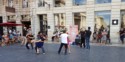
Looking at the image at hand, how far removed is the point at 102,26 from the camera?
24.0m

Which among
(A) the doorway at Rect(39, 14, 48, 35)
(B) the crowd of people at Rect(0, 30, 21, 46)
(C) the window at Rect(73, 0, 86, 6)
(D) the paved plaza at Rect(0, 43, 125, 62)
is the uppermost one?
(C) the window at Rect(73, 0, 86, 6)

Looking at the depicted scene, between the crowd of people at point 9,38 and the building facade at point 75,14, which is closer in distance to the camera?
the crowd of people at point 9,38

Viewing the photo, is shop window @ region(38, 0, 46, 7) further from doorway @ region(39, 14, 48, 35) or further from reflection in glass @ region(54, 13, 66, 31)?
reflection in glass @ region(54, 13, 66, 31)

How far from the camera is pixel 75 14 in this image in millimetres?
25766

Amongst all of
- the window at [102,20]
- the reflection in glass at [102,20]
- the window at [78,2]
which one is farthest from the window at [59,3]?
the reflection in glass at [102,20]

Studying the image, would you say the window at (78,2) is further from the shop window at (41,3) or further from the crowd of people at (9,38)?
the crowd of people at (9,38)

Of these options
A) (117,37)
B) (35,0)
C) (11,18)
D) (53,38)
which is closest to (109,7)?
(117,37)

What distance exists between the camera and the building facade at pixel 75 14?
2286cm

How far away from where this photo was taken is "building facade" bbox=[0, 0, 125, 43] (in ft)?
75.0

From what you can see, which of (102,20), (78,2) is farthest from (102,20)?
(78,2)

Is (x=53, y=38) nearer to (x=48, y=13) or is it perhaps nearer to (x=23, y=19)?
(x=48, y=13)

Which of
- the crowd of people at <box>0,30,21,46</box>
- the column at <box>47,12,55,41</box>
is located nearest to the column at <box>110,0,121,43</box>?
the column at <box>47,12,55,41</box>

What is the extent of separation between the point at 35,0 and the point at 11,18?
528cm

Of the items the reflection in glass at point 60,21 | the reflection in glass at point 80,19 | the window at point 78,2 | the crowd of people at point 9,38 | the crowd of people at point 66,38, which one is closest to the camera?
the crowd of people at point 66,38
